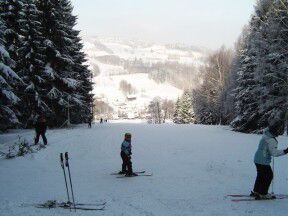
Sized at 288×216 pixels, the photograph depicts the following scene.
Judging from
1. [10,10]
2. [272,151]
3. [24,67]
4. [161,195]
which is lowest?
[161,195]

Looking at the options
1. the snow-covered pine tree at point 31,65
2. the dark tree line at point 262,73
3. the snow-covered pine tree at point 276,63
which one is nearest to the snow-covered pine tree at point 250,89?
the dark tree line at point 262,73

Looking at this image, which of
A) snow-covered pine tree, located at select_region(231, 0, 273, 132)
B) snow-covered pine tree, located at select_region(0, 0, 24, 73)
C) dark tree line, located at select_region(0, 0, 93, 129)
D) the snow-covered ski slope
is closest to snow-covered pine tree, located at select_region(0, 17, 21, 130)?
the snow-covered ski slope

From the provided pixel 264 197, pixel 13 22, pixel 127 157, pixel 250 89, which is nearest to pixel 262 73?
pixel 250 89

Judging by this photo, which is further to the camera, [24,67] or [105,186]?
[24,67]

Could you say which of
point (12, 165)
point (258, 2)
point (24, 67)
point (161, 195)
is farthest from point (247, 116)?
point (161, 195)

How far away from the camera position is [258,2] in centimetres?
3984

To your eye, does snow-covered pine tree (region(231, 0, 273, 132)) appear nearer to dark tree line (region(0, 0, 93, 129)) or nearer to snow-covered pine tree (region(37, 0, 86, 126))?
dark tree line (region(0, 0, 93, 129))

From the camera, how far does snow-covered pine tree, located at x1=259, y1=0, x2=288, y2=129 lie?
3059 cm

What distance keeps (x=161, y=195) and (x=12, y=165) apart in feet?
28.4

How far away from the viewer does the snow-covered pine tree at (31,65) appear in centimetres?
3528

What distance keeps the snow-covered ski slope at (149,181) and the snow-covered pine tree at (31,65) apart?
517 inches

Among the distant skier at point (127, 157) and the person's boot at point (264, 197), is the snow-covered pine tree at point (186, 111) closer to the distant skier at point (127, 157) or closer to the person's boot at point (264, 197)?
the distant skier at point (127, 157)

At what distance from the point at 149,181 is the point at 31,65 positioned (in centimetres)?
2522

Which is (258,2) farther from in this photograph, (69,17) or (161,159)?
(161,159)
